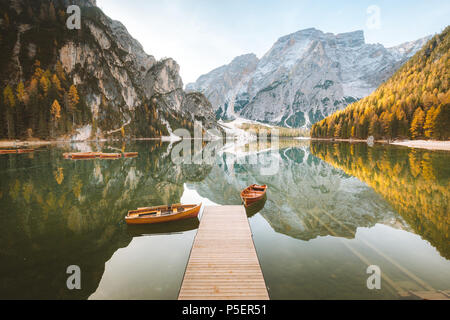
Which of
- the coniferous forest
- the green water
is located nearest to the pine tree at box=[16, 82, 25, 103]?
the green water

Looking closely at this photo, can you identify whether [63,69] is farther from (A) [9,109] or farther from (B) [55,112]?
(A) [9,109]

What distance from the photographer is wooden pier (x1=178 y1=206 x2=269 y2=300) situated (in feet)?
31.0

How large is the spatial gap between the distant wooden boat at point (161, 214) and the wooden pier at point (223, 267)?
2.16 metres

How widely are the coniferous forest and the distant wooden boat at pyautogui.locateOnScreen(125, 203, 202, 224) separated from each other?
11053 cm

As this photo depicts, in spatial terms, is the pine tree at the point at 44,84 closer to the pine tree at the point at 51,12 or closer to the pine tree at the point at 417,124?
the pine tree at the point at 51,12

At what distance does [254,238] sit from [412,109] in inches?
4935

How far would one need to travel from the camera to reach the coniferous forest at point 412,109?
89294mm

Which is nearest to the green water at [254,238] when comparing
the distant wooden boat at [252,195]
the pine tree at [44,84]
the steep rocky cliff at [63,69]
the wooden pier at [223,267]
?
the wooden pier at [223,267]

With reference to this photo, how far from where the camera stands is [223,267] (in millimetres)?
11422

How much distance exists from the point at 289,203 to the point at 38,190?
103 ft

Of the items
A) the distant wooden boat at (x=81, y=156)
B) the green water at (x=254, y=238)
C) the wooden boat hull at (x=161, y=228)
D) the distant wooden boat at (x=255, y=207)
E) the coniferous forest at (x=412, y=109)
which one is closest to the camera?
the green water at (x=254, y=238)
